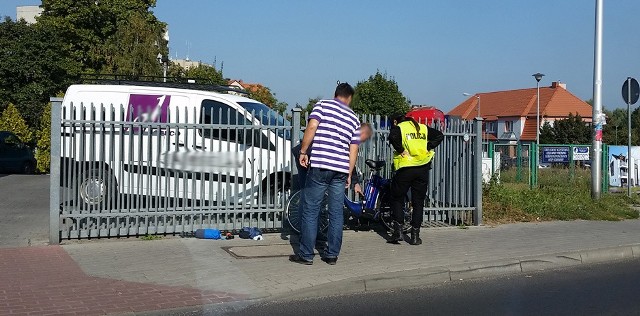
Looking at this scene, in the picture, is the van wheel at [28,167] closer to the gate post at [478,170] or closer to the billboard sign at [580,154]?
the billboard sign at [580,154]

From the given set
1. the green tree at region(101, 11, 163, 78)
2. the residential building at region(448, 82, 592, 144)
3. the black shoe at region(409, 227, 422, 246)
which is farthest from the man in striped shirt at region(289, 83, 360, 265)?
the residential building at region(448, 82, 592, 144)

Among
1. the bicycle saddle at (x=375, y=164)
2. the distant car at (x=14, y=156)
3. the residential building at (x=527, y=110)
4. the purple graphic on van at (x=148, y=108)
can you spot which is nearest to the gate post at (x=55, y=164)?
the purple graphic on van at (x=148, y=108)

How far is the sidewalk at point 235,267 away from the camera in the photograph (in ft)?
21.6

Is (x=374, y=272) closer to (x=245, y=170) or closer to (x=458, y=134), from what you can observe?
(x=245, y=170)

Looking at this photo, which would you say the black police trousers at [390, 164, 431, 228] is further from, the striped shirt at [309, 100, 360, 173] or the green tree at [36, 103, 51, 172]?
the green tree at [36, 103, 51, 172]

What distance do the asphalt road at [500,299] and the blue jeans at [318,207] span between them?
41.0 inches

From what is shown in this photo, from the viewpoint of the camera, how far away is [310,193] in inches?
318

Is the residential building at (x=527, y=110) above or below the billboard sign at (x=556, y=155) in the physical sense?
above

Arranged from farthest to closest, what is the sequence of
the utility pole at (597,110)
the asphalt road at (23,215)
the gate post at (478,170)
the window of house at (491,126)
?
the window of house at (491,126), the utility pole at (597,110), the gate post at (478,170), the asphalt road at (23,215)

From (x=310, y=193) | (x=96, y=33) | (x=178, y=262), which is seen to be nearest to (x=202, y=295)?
(x=178, y=262)

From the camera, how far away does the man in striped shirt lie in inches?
314

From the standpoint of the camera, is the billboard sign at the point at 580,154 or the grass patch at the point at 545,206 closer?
the grass patch at the point at 545,206

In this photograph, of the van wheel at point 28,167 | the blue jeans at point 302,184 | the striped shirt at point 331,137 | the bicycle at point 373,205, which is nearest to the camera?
the striped shirt at point 331,137

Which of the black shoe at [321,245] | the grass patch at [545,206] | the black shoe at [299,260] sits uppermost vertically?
the grass patch at [545,206]
